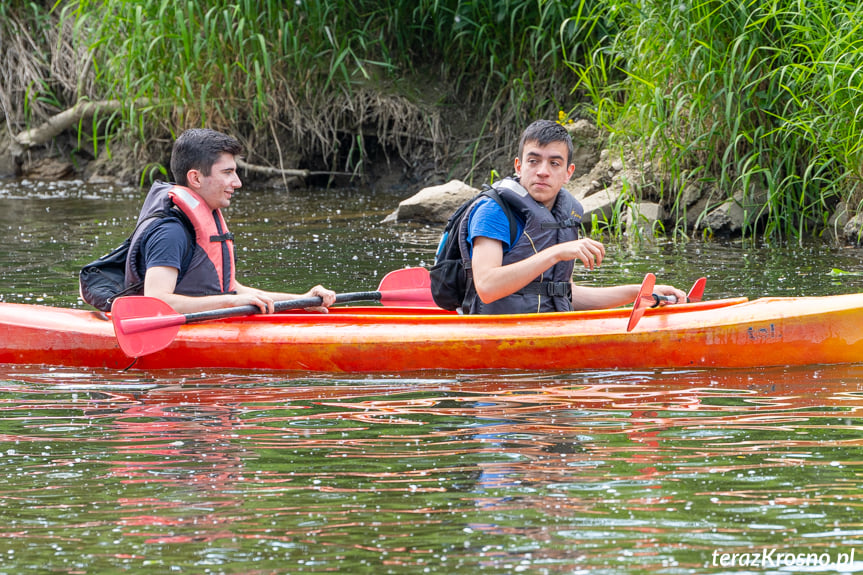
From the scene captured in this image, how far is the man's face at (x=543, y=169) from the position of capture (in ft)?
13.7

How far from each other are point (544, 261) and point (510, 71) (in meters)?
6.39

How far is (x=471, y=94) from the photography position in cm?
1079

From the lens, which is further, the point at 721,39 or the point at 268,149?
the point at 268,149

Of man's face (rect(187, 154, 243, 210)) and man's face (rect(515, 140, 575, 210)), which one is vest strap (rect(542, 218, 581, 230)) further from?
man's face (rect(187, 154, 243, 210))

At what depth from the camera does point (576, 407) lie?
12.7 feet

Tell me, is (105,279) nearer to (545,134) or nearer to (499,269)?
(499,269)

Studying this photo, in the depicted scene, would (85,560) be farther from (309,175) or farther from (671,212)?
(309,175)

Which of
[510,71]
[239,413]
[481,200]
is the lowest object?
[239,413]

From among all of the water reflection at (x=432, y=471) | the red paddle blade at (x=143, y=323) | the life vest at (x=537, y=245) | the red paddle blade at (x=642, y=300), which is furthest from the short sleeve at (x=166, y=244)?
the red paddle blade at (x=642, y=300)

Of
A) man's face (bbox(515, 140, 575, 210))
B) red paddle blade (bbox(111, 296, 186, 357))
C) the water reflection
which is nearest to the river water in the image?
the water reflection

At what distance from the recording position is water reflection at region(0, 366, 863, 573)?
103 inches

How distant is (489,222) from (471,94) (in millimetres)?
6756

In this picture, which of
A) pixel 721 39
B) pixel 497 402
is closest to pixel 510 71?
pixel 721 39

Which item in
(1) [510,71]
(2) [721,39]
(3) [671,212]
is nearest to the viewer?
(2) [721,39]
